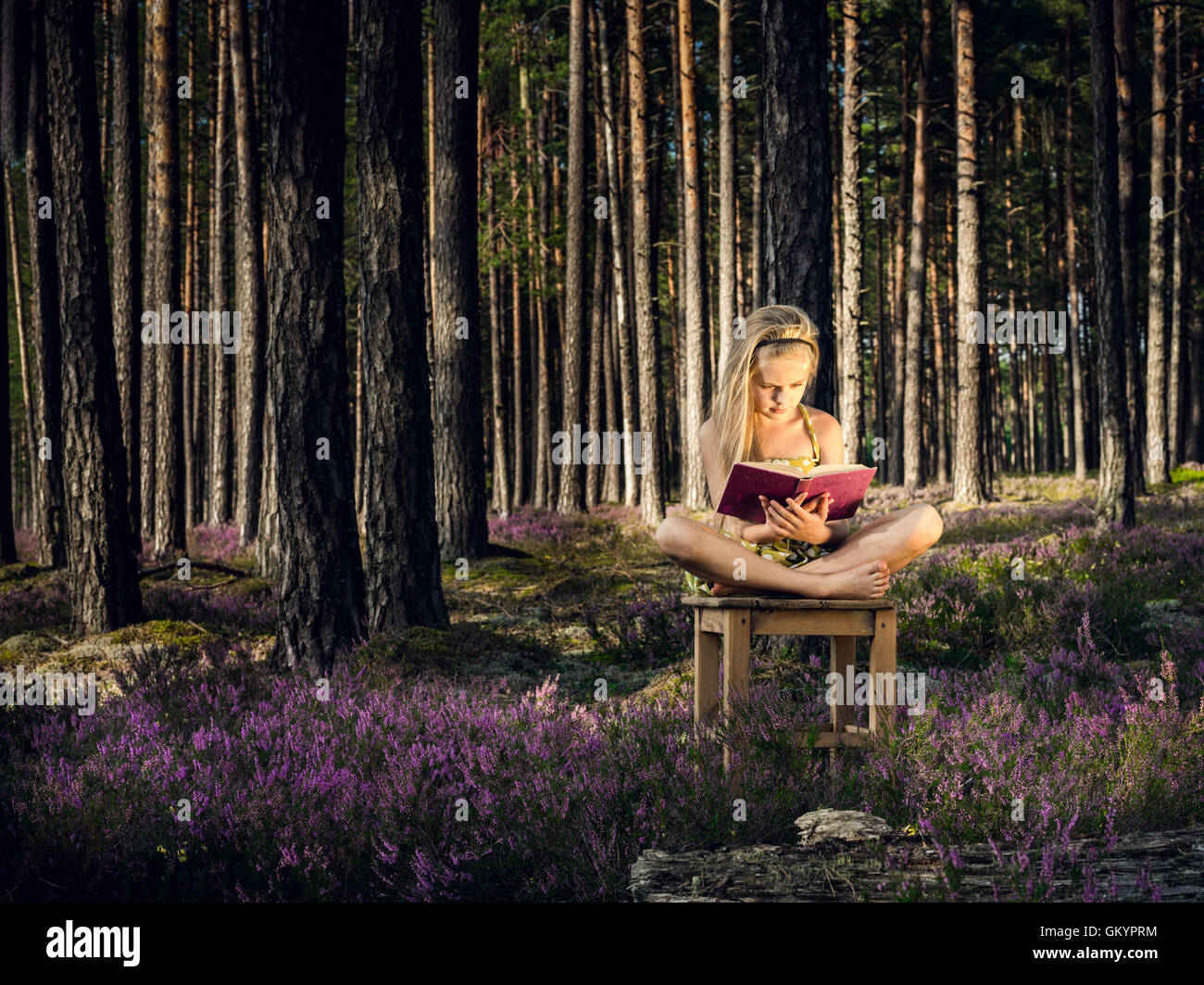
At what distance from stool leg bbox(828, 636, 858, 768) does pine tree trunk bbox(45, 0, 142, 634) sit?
6328mm

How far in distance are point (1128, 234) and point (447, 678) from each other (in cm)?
2007

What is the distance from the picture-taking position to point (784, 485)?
376 centimetres

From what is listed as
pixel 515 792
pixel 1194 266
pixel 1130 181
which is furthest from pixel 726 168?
pixel 1194 266

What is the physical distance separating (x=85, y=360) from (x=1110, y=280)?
37.1 ft

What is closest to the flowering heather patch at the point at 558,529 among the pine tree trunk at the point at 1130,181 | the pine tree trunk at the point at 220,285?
the pine tree trunk at the point at 220,285

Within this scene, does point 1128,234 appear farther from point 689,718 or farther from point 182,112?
point 182,112

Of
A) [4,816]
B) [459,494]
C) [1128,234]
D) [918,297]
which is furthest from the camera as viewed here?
[918,297]

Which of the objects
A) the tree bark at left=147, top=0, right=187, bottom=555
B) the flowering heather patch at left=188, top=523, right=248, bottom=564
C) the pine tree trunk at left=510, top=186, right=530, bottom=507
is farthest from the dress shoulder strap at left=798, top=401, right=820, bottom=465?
the pine tree trunk at left=510, top=186, right=530, bottom=507

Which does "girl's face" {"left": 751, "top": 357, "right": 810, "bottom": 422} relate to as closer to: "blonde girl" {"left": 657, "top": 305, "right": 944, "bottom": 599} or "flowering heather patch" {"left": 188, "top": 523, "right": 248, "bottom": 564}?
"blonde girl" {"left": 657, "top": 305, "right": 944, "bottom": 599}

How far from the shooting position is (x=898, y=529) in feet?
13.0

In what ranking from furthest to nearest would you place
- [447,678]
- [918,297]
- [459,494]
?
1. [918,297]
2. [459,494]
3. [447,678]

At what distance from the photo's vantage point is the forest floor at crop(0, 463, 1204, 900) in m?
3.43

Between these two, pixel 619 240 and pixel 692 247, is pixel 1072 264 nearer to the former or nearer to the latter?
pixel 692 247
